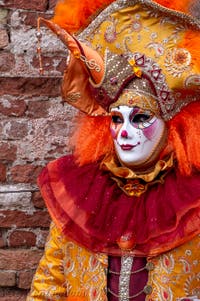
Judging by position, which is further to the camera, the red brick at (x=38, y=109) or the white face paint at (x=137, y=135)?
the red brick at (x=38, y=109)

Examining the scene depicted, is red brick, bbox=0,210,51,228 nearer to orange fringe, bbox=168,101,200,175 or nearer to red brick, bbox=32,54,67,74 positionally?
red brick, bbox=32,54,67,74

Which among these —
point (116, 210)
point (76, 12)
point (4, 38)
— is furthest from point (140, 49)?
point (4, 38)

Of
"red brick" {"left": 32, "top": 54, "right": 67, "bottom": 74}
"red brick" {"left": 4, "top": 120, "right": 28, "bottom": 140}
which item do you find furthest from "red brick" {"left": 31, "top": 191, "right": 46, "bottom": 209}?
"red brick" {"left": 32, "top": 54, "right": 67, "bottom": 74}

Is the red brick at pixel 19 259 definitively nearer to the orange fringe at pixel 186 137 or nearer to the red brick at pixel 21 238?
the red brick at pixel 21 238

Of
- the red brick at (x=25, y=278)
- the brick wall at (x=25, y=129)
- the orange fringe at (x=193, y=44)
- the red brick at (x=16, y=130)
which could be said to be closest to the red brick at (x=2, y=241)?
the brick wall at (x=25, y=129)

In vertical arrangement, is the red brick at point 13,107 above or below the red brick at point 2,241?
above

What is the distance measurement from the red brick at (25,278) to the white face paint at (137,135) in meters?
0.75

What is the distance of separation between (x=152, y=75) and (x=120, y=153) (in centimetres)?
24

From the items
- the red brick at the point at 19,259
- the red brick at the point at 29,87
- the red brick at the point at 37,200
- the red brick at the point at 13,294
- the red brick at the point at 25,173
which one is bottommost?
the red brick at the point at 13,294

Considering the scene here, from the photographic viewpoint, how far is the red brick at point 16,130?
271 cm

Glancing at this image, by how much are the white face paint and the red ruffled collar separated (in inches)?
3.9

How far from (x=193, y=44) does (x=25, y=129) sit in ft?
2.62

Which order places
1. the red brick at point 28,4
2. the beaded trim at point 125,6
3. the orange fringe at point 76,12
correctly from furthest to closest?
the red brick at point 28,4 < the orange fringe at point 76,12 < the beaded trim at point 125,6

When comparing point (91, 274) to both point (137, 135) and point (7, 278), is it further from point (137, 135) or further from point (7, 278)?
point (7, 278)
